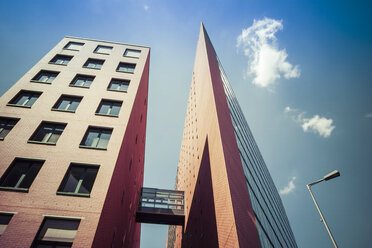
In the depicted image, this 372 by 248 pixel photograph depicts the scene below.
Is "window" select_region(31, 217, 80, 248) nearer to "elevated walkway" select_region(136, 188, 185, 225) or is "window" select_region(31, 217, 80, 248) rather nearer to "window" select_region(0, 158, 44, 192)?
"window" select_region(0, 158, 44, 192)

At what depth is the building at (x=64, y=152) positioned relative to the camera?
8023 mm

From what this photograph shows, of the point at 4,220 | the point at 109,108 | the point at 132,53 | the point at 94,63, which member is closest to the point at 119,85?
the point at 109,108

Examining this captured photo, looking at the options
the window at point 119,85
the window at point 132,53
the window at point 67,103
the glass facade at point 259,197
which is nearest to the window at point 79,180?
the window at point 67,103

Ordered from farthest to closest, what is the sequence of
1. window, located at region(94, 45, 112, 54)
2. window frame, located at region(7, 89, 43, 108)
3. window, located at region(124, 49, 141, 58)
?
window, located at region(124, 49, 141, 58) → window, located at region(94, 45, 112, 54) → window frame, located at region(7, 89, 43, 108)

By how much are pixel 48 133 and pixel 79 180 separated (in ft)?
15.3

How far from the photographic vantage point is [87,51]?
19375 millimetres

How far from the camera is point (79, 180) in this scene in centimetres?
980

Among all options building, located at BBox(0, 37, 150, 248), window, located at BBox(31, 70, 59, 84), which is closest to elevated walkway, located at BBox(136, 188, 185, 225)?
building, located at BBox(0, 37, 150, 248)

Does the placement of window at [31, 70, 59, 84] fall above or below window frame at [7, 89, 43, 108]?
above

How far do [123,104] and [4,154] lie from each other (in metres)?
7.95

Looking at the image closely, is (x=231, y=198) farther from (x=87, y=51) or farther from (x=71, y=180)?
(x=87, y=51)

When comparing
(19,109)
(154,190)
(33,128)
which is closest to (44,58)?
(19,109)

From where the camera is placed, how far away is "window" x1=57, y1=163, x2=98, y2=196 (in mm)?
9273

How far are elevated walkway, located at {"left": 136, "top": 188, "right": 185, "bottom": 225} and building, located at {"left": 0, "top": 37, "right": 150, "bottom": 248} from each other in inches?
321
